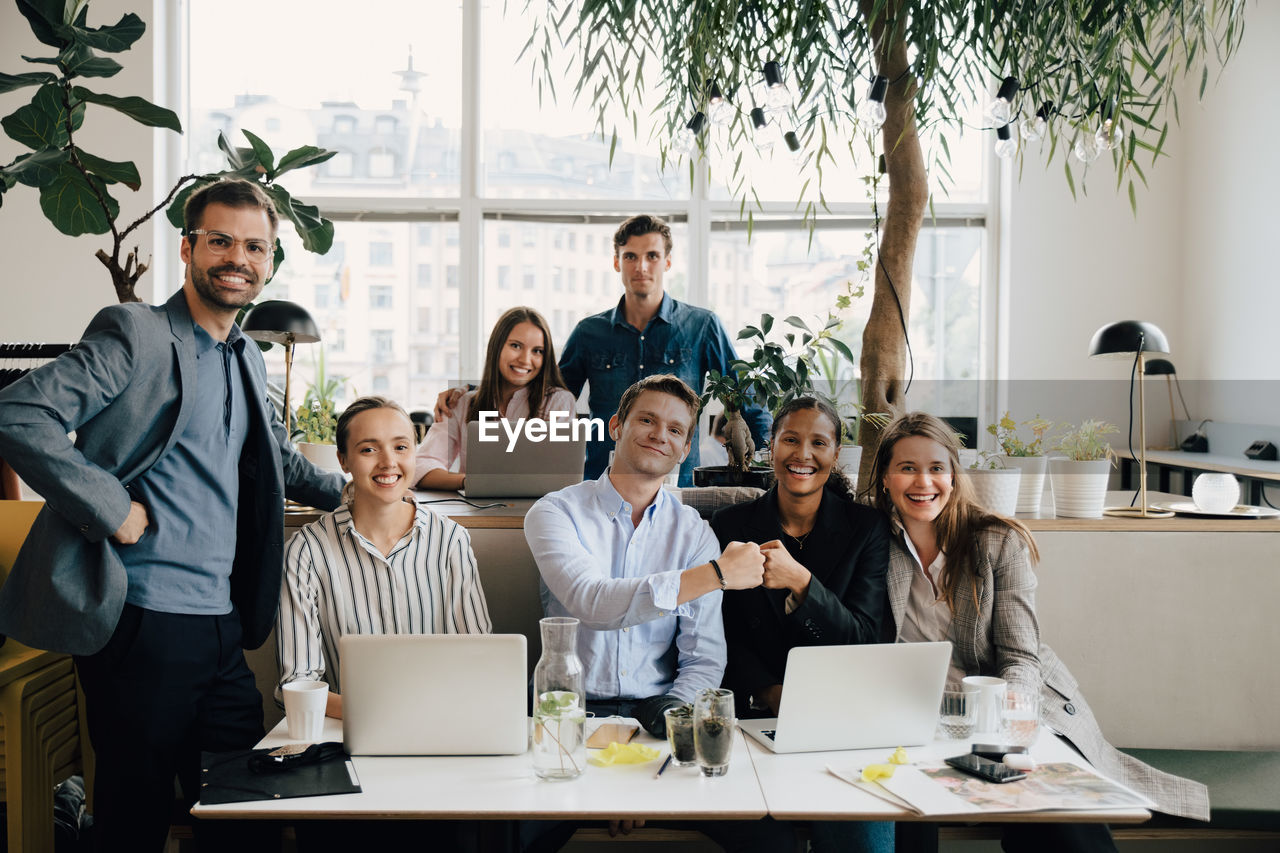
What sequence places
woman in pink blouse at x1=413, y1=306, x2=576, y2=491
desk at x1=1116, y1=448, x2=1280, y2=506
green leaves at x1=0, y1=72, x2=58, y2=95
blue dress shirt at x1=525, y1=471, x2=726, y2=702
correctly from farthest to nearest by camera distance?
desk at x1=1116, y1=448, x2=1280, y2=506
woman in pink blouse at x1=413, y1=306, x2=576, y2=491
green leaves at x1=0, y1=72, x2=58, y2=95
blue dress shirt at x1=525, y1=471, x2=726, y2=702

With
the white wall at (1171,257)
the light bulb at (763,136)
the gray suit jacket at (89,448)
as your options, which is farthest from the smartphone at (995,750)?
the white wall at (1171,257)

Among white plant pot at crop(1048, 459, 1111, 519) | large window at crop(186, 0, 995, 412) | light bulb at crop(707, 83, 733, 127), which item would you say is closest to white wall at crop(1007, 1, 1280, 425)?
large window at crop(186, 0, 995, 412)

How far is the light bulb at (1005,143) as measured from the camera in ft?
8.75

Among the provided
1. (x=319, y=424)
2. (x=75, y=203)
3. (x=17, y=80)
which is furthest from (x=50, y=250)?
(x=17, y=80)

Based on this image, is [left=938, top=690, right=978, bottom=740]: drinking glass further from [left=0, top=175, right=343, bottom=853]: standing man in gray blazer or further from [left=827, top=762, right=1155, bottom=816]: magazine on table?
[left=0, top=175, right=343, bottom=853]: standing man in gray blazer

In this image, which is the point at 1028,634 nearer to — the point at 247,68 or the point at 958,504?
the point at 958,504

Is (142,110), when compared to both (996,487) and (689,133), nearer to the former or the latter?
(689,133)

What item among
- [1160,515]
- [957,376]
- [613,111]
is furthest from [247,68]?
[1160,515]

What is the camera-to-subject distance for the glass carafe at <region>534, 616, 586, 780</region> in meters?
1.50

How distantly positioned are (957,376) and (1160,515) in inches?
137

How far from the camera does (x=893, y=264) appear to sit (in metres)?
2.69

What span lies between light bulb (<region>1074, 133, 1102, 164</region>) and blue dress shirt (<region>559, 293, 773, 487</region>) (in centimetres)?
122

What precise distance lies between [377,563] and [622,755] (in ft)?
2.39

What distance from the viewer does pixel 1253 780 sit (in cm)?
225
